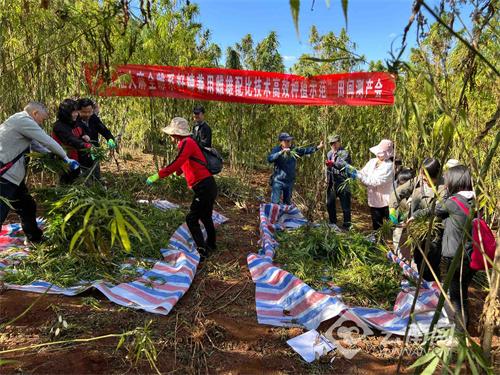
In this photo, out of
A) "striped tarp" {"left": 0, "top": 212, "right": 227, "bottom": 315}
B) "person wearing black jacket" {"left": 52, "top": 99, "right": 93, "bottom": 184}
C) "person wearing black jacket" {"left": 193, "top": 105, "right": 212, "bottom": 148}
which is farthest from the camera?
"person wearing black jacket" {"left": 193, "top": 105, "right": 212, "bottom": 148}

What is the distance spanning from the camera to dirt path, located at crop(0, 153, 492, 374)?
2071 millimetres

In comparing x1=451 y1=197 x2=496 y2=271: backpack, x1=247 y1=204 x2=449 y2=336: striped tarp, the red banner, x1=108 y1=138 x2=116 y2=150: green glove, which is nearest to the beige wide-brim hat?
x1=108 y1=138 x2=116 y2=150: green glove

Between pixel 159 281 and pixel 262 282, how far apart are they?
88cm

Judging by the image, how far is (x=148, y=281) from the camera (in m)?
3.09

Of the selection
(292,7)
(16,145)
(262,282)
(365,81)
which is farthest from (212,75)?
(292,7)

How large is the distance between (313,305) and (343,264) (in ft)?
3.18

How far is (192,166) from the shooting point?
142 inches

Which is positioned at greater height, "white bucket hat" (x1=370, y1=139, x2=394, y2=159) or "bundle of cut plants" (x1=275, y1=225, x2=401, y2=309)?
"white bucket hat" (x1=370, y1=139, x2=394, y2=159)

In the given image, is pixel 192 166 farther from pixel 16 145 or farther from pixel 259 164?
pixel 259 164

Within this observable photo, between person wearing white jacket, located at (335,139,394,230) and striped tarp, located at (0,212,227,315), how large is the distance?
6.73ft

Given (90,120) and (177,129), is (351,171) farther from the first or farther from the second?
(90,120)

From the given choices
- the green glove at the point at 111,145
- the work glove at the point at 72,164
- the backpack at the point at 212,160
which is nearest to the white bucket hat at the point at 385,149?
the backpack at the point at 212,160

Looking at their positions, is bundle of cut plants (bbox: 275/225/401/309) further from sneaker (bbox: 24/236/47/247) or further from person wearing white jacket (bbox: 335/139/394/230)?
sneaker (bbox: 24/236/47/247)

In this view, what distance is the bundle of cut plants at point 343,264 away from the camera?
3156 mm
